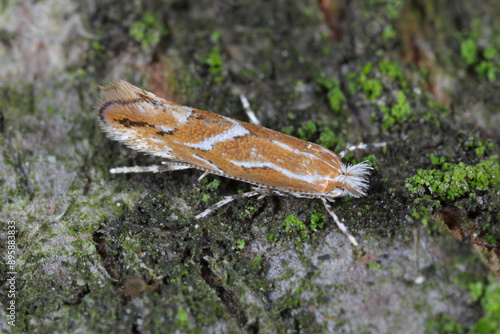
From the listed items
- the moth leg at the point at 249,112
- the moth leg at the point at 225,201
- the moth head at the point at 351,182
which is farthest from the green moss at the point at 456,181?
the moth leg at the point at 249,112

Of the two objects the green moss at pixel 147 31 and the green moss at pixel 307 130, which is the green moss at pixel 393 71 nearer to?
the green moss at pixel 307 130

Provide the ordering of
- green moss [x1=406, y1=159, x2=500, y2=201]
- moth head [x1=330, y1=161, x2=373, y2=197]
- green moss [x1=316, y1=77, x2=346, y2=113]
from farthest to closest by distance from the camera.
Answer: green moss [x1=316, y1=77, x2=346, y2=113]
moth head [x1=330, y1=161, x2=373, y2=197]
green moss [x1=406, y1=159, x2=500, y2=201]

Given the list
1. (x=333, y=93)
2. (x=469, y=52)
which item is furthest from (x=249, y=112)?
(x=469, y=52)

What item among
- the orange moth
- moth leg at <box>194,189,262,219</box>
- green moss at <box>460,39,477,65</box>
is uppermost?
green moss at <box>460,39,477,65</box>

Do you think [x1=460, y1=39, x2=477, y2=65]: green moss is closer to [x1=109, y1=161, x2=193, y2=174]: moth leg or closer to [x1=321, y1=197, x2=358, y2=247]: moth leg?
[x1=321, y1=197, x2=358, y2=247]: moth leg

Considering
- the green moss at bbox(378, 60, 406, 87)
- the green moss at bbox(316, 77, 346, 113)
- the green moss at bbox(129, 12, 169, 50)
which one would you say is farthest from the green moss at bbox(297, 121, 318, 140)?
the green moss at bbox(129, 12, 169, 50)

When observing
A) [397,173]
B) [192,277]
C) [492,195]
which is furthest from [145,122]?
[492,195]
